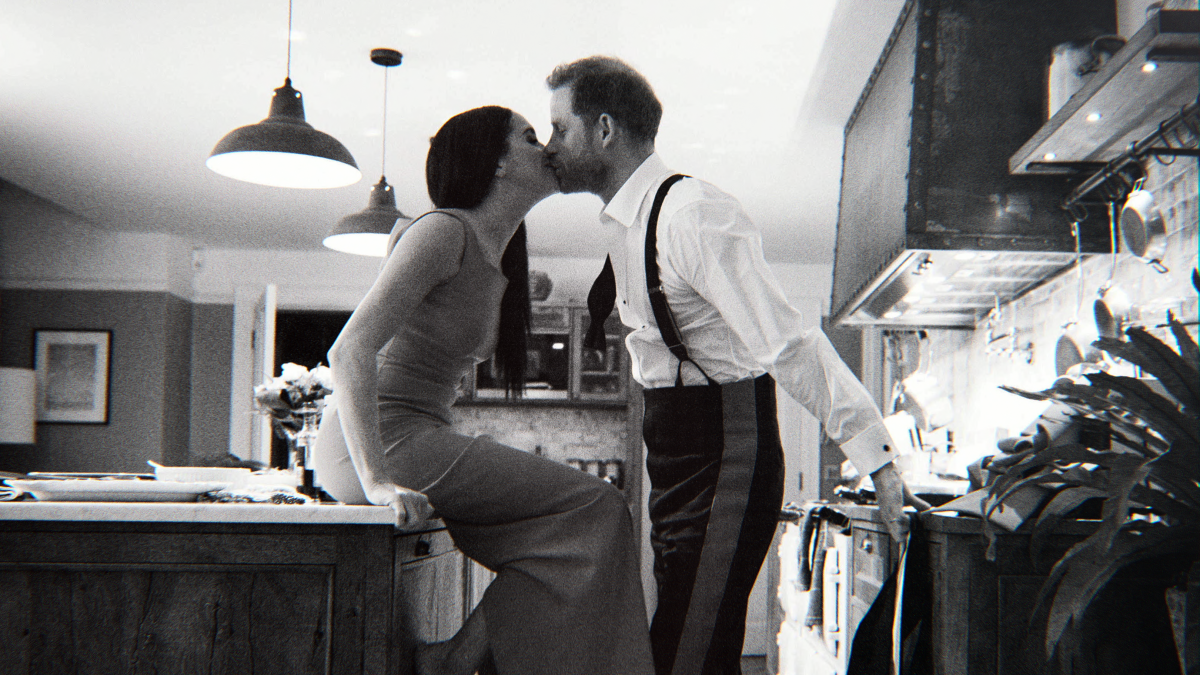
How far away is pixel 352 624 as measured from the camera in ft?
4.98

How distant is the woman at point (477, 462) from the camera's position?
1.50 meters

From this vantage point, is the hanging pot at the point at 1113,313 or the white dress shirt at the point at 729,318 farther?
the hanging pot at the point at 1113,313

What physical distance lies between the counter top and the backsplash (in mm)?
1335

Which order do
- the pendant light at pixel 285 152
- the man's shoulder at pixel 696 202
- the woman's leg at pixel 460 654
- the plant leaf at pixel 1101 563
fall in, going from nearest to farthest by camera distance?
the plant leaf at pixel 1101 563, the man's shoulder at pixel 696 202, the woman's leg at pixel 460 654, the pendant light at pixel 285 152

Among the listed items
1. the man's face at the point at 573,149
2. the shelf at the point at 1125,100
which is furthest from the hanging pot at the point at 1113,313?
the man's face at the point at 573,149

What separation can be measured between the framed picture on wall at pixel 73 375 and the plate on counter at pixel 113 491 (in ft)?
16.9

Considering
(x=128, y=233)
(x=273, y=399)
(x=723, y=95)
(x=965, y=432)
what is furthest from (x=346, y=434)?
(x=128, y=233)

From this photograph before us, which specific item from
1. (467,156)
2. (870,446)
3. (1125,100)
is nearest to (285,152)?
(467,156)

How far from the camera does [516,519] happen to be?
5.18 feet

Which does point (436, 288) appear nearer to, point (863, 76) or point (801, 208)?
point (863, 76)

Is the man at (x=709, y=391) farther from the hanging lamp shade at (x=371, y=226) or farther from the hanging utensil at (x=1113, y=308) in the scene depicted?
the hanging lamp shade at (x=371, y=226)

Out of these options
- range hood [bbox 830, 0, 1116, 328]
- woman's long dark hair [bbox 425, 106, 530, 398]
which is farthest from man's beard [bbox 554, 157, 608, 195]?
range hood [bbox 830, 0, 1116, 328]

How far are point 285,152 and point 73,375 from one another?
468cm

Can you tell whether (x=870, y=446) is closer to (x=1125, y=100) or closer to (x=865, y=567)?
(x=1125, y=100)
